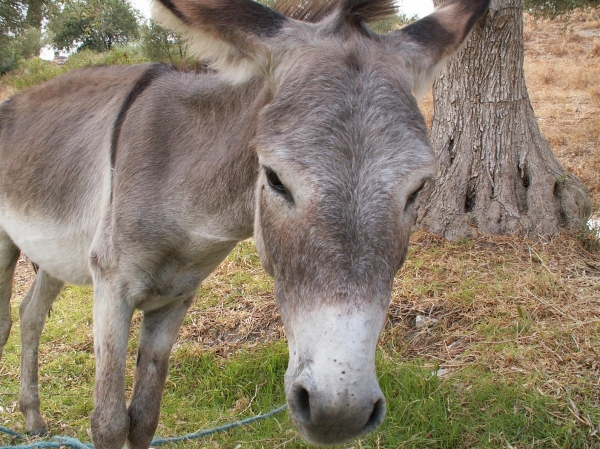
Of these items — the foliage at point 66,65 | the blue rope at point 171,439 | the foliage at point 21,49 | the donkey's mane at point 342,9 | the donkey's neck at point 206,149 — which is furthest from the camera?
the foliage at point 21,49

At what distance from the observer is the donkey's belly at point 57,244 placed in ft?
9.49

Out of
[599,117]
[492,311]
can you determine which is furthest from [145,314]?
[599,117]

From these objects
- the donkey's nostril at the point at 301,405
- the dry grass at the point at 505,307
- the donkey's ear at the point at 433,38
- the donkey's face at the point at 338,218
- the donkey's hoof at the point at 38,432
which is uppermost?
the donkey's ear at the point at 433,38

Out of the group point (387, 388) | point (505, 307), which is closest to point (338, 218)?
point (387, 388)

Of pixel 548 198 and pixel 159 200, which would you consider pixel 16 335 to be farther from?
pixel 548 198

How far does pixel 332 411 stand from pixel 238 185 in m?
1.13

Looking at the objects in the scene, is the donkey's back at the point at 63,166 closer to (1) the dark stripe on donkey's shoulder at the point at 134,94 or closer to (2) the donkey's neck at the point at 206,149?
(1) the dark stripe on donkey's shoulder at the point at 134,94

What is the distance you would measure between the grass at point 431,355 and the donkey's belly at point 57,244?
1168 millimetres

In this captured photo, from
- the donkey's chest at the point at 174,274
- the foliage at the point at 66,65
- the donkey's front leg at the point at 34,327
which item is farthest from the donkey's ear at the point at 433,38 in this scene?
the foliage at the point at 66,65

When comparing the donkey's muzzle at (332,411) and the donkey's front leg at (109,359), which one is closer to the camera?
the donkey's muzzle at (332,411)

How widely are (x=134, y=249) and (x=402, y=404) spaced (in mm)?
1739

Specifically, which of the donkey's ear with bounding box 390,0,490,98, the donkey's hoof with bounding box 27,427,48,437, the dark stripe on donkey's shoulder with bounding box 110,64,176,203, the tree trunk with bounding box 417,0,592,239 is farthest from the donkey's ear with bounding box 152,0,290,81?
the tree trunk with bounding box 417,0,592,239

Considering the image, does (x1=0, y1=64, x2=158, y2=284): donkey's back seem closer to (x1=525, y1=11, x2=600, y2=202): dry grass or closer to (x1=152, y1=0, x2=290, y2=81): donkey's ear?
(x1=152, y1=0, x2=290, y2=81): donkey's ear

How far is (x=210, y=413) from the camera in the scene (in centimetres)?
354
